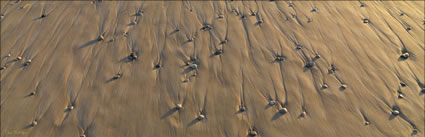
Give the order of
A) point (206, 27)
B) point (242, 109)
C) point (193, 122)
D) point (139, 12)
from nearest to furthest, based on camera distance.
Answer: point (193, 122) → point (242, 109) → point (206, 27) → point (139, 12)

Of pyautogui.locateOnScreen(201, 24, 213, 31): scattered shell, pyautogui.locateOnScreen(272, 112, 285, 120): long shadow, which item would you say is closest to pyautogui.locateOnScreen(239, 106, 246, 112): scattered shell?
pyautogui.locateOnScreen(272, 112, 285, 120): long shadow

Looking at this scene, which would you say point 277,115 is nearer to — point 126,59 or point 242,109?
point 242,109

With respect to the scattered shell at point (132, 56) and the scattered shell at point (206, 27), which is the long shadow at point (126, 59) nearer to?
the scattered shell at point (132, 56)

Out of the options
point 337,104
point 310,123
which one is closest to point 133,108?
point 310,123

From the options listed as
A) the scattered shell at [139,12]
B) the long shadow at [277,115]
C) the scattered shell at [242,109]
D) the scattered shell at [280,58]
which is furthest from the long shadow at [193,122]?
the scattered shell at [139,12]

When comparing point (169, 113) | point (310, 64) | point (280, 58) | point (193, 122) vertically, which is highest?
point (280, 58)

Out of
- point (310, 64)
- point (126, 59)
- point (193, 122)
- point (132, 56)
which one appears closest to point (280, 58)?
point (310, 64)

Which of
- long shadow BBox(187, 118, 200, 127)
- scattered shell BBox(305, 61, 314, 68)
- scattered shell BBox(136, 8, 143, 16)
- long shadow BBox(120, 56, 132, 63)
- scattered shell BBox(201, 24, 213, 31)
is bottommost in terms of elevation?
long shadow BBox(187, 118, 200, 127)

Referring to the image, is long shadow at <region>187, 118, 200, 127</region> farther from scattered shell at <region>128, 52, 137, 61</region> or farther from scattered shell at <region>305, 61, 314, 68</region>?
scattered shell at <region>305, 61, 314, 68</region>
